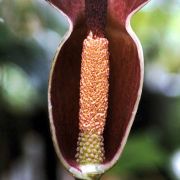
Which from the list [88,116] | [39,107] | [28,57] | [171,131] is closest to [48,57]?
[28,57]

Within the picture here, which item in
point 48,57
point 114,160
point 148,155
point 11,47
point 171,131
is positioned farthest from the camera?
point 171,131

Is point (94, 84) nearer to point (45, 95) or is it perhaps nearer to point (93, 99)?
point (93, 99)

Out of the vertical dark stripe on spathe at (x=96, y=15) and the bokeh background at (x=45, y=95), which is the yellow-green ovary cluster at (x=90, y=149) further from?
the bokeh background at (x=45, y=95)

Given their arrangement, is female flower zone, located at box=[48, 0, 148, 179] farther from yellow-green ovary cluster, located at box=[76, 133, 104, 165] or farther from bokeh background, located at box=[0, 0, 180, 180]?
bokeh background, located at box=[0, 0, 180, 180]

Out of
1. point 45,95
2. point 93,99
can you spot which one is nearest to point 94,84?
point 93,99

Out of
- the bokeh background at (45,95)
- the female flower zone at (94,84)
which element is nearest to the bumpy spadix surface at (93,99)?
the female flower zone at (94,84)

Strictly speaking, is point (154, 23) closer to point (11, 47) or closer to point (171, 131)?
point (171, 131)

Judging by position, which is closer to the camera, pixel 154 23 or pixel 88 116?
pixel 88 116
